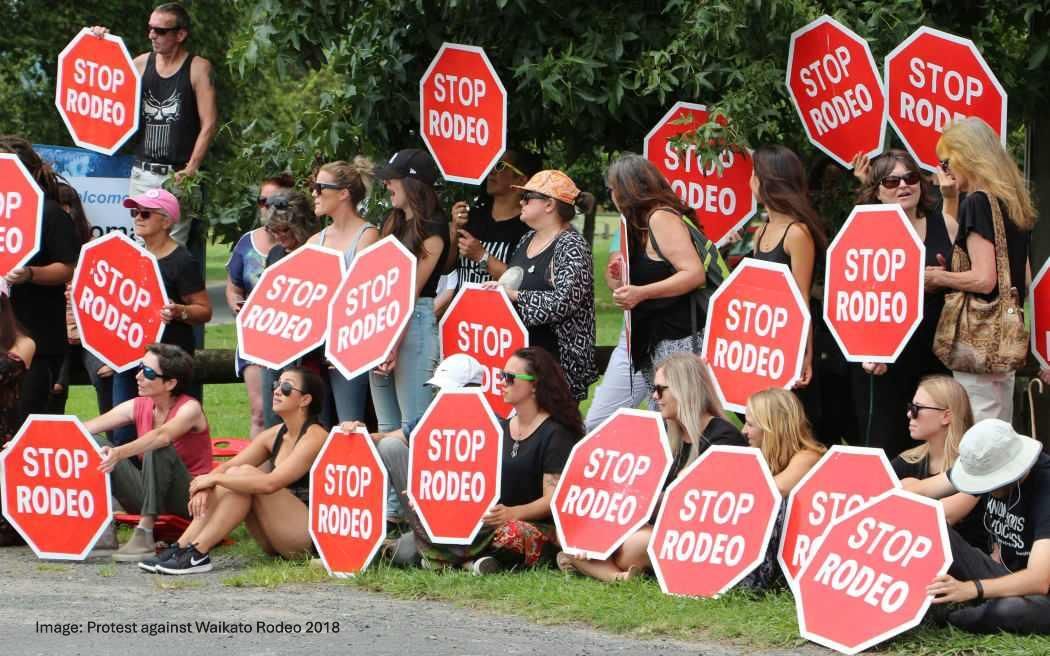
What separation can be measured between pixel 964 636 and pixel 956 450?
86 centimetres

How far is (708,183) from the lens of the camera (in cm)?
977

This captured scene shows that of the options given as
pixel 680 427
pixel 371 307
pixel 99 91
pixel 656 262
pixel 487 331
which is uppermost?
pixel 99 91

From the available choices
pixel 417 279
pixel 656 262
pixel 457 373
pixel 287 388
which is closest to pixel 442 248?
pixel 417 279

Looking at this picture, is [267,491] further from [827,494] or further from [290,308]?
[827,494]

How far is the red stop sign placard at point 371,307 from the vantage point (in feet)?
29.9

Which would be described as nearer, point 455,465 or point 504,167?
point 455,465

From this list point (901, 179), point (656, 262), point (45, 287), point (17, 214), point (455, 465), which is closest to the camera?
point (901, 179)

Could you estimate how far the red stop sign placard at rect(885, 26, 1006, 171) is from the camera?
9.00 m

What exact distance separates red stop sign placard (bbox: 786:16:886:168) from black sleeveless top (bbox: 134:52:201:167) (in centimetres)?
355

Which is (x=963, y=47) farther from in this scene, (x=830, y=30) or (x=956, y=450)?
(x=956, y=450)

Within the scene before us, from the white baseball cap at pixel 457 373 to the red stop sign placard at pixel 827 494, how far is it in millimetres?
1835

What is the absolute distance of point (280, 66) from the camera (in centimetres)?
1016

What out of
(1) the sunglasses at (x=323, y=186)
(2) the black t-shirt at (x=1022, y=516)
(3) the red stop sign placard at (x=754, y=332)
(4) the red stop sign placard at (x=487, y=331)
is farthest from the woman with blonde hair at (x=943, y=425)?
(1) the sunglasses at (x=323, y=186)

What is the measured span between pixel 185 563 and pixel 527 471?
1.74 metres
